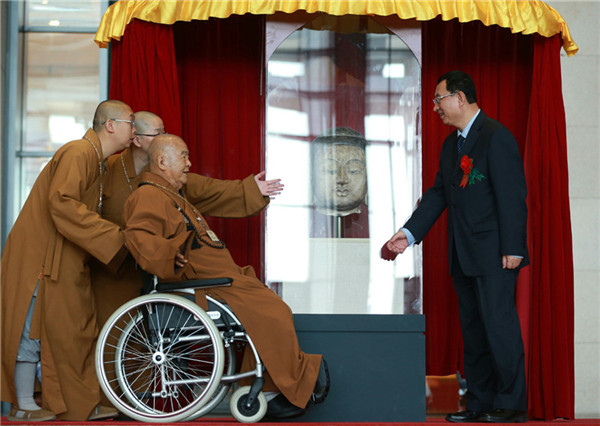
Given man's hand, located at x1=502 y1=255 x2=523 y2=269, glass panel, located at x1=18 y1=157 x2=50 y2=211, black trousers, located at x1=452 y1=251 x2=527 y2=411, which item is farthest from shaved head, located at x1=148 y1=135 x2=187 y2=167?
glass panel, located at x1=18 y1=157 x2=50 y2=211

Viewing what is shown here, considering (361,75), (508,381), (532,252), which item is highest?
(361,75)

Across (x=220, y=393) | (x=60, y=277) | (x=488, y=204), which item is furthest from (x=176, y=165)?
(x=488, y=204)

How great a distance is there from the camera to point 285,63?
390 centimetres

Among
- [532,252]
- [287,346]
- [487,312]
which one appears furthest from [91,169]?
[532,252]

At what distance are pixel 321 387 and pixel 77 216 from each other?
3.61 ft

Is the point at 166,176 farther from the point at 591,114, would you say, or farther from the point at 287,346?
the point at 591,114

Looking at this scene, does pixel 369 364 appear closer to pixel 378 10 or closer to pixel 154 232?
pixel 154 232

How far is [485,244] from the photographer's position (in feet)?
10.4

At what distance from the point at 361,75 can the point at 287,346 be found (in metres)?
1.64

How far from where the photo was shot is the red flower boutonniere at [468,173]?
10.5 ft

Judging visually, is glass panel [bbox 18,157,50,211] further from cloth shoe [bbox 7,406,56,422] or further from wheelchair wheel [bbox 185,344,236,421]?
wheelchair wheel [bbox 185,344,236,421]

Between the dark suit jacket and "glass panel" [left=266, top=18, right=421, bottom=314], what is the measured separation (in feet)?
2.16

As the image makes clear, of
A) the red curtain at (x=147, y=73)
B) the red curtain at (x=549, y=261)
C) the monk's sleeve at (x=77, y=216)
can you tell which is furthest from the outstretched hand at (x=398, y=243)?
the monk's sleeve at (x=77, y=216)

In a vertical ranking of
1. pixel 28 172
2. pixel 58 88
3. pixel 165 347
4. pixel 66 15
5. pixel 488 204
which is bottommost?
pixel 165 347
